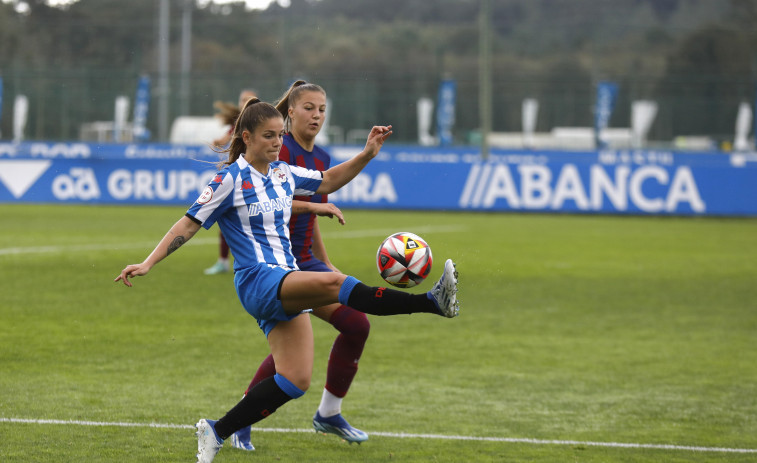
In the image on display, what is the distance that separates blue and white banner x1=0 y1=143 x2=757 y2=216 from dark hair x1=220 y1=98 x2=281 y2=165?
702 inches

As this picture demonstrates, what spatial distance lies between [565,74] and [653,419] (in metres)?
53.2

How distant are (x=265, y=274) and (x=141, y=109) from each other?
36969 millimetres

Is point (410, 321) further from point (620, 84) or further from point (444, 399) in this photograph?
point (620, 84)

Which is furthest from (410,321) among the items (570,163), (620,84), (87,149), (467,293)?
(620,84)

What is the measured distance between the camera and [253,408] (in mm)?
5227

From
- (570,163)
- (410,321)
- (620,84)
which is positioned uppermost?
(620,84)

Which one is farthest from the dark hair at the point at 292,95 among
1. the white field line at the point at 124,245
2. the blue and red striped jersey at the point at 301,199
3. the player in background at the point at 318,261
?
the white field line at the point at 124,245

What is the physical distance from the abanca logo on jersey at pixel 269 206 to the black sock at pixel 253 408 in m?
0.86

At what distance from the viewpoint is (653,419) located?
6.72m

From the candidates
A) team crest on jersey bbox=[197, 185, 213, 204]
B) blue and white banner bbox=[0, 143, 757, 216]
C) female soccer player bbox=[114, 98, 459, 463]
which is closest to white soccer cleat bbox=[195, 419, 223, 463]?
female soccer player bbox=[114, 98, 459, 463]

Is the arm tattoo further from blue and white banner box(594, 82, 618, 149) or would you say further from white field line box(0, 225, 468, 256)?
blue and white banner box(594, 82, 618, 149)

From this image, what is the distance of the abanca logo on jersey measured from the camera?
529 centimetres

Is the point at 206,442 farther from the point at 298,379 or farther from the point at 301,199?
the point at 301,199

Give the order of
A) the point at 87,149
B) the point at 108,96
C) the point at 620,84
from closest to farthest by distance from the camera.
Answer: the point at 87,149
the point at 108,96
the point at 620,84
